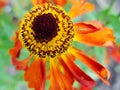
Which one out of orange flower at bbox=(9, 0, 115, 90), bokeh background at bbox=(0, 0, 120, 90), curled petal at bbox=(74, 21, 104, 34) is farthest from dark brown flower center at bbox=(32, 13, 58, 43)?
bokeh background at bbox=(0, 0, 120, 90)

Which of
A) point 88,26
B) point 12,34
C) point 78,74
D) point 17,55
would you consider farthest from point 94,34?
point 12,34

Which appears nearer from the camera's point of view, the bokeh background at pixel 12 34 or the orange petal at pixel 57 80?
the orange petal at pixel 57 80

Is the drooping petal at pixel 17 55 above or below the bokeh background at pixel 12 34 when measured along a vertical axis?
below

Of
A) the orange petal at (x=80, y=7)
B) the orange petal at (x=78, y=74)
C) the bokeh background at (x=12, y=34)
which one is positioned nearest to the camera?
the orange petal at (x=78, y=74)

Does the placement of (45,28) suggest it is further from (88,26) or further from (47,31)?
(88,26)

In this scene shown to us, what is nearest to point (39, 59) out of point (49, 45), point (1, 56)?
point (49, 45)

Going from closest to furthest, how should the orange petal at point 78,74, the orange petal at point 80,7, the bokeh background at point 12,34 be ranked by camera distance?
the orange petal at point 78,74 < the orange petal at point 80,7 < the bokeh background at point 12,34

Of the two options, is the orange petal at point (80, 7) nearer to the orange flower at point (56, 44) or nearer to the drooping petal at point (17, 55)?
the orange flower at point (56, 44)

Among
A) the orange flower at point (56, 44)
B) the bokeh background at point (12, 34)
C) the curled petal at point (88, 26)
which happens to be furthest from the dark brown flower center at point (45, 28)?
the bokeh background at point (12, 34)
